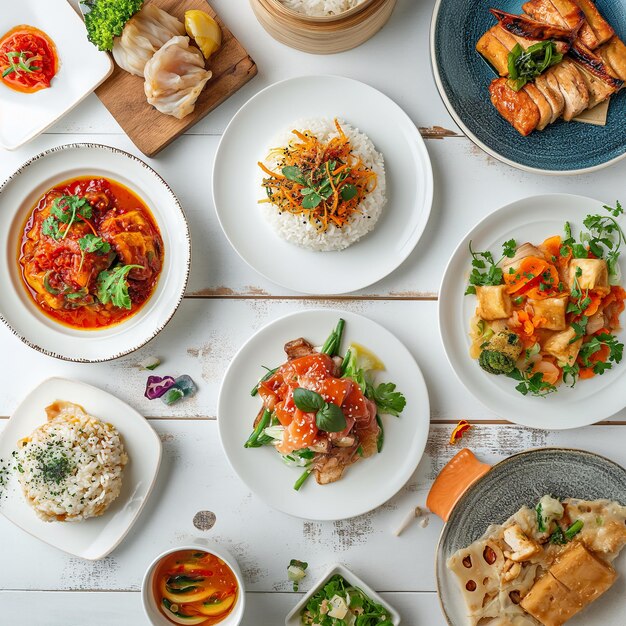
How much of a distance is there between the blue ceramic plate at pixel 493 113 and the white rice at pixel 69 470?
2173mm

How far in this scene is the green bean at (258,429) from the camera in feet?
9.36

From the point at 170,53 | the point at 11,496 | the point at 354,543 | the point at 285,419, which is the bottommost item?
the point at 354,543

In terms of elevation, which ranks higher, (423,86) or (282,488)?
(423,86)

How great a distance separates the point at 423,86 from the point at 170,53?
1165 mm

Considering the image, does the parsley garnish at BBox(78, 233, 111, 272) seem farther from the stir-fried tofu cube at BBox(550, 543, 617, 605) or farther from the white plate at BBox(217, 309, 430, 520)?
the stir-fried tofu cube at BBox(550, 543, 617, 605)

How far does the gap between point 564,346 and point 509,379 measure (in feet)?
0.94

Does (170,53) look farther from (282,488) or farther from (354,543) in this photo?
(354,543)

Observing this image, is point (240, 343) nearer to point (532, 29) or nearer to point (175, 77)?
point (175, 77)

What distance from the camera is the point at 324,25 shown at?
2.71 metres

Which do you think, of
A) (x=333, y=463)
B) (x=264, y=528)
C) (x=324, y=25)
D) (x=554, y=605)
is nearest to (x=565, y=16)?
(x=324, y=25)

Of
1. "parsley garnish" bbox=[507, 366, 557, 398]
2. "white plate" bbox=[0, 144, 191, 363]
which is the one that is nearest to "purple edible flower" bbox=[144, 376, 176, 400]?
"white plate" bbox=[0, 144, 191, 363]

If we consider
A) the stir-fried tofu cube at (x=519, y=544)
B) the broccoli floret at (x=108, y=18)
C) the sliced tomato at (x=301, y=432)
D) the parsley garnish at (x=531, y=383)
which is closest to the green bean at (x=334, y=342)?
the sliced tomato at (x=301, y=432)

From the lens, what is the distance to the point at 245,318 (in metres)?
3.07

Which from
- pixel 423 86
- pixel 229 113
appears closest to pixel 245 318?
pixel 229 113
